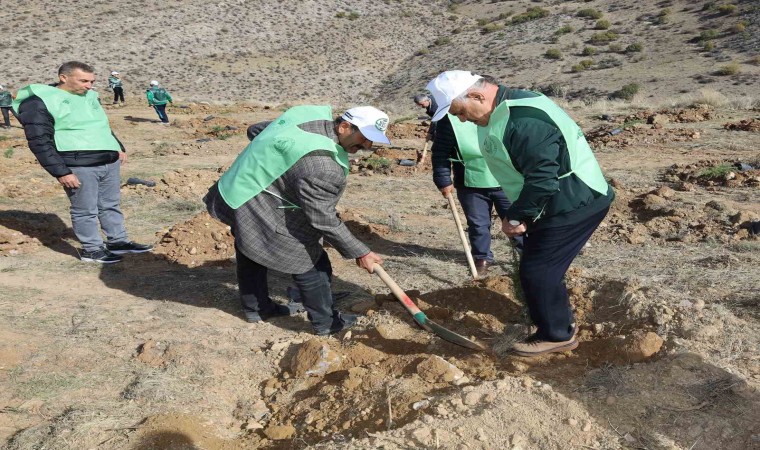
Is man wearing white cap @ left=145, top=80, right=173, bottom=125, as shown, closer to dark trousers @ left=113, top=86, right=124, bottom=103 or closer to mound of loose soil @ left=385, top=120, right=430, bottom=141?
dark trousers @ left=113, top=86, right=124, bottom=103

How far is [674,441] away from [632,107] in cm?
1383

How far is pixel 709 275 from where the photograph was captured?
14.0ft

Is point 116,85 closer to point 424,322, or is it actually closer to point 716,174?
point 716,174

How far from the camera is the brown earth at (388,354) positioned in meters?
2.59

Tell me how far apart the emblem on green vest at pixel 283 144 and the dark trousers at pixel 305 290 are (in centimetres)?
79

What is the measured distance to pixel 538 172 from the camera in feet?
8.78

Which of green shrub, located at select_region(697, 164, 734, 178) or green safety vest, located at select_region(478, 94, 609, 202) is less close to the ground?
green safety vest, located at select_region(478, 94, 609, 202)

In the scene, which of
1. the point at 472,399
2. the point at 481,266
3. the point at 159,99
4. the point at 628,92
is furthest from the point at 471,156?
the point at 628,92

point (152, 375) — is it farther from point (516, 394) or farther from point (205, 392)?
point (516, 394)

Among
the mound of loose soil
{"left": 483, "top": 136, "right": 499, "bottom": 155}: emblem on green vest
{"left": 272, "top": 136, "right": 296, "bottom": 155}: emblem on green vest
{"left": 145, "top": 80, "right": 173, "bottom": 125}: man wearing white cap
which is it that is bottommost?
the mound of loose soil

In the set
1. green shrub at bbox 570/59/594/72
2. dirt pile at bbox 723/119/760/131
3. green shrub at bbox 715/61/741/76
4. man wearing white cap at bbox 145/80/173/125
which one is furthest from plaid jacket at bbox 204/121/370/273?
green shrub at bbox 570/59/594/72

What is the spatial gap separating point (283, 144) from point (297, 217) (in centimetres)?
47

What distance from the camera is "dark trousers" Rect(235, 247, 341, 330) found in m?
3.69

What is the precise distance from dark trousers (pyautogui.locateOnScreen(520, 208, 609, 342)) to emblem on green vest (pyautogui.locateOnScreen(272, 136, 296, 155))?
53.0 inches
